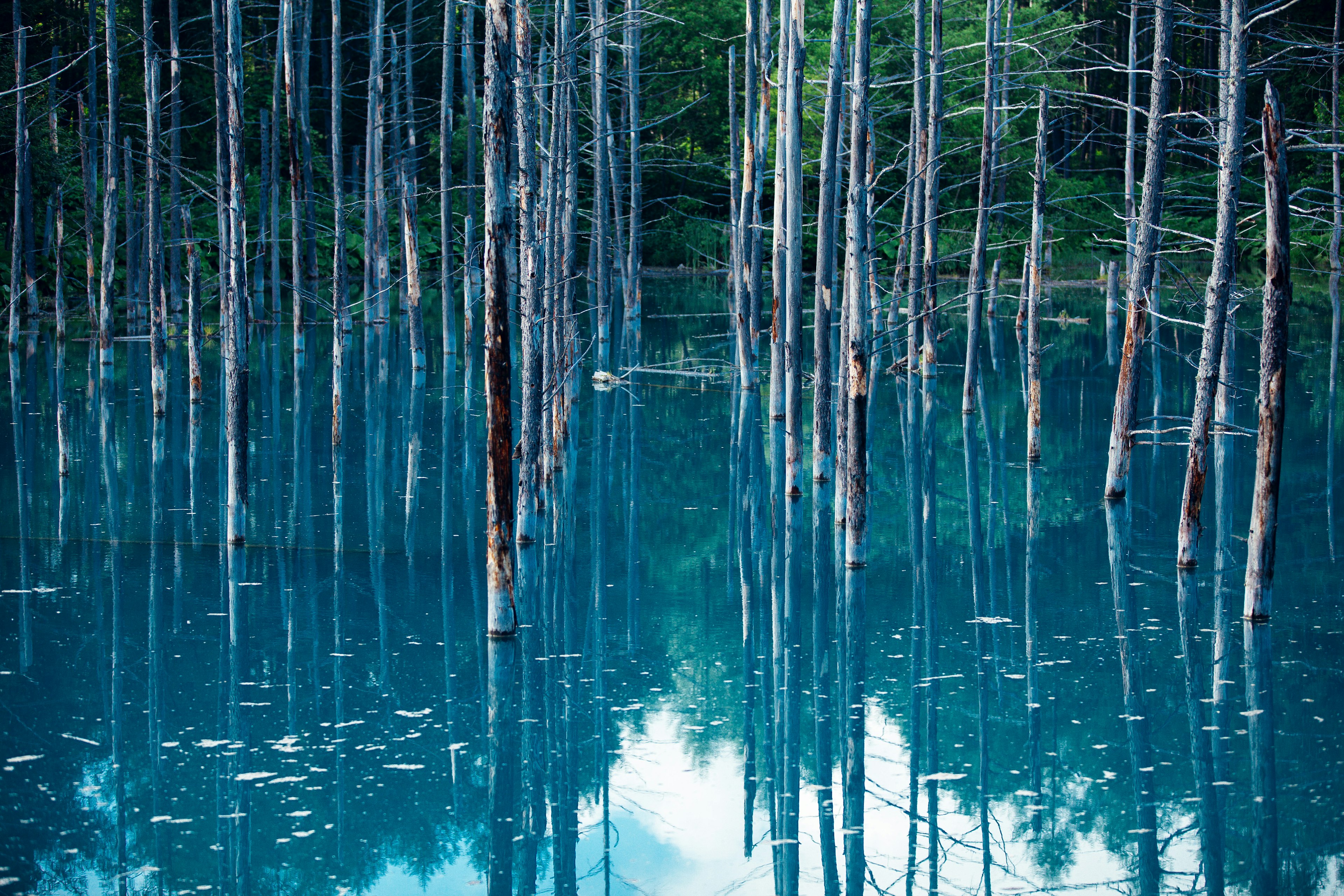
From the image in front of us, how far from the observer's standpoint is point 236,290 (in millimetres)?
11773

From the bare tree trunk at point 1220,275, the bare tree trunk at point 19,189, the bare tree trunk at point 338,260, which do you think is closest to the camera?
the bare tree trunk at point 1220,275

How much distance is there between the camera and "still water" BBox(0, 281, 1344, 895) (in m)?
6.78

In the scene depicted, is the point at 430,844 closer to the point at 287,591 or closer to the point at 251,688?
the point at 251,688

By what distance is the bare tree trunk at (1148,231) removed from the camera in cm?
1258

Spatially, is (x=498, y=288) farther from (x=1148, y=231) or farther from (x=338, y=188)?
(x=338, y=188)

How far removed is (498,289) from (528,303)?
7.81ft

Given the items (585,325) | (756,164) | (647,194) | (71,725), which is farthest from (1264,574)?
(647,194)

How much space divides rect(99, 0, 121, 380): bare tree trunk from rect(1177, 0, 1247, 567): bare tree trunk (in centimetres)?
1739

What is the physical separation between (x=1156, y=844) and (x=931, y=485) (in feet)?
31.5

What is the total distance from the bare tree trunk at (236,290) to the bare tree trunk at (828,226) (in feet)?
17.8

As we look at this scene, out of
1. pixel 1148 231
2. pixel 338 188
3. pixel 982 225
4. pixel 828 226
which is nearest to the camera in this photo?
pixel 1148 231

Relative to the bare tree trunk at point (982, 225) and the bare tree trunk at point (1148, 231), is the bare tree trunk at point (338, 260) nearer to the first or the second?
the bare tree trunk at point (1148, 231)

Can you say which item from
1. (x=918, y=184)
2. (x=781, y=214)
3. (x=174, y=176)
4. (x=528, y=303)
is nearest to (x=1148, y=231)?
(x=781, y=214)

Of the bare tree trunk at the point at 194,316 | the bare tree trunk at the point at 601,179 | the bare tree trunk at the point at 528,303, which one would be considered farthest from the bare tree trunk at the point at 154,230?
the bare tree trunk at the point at 601,179
